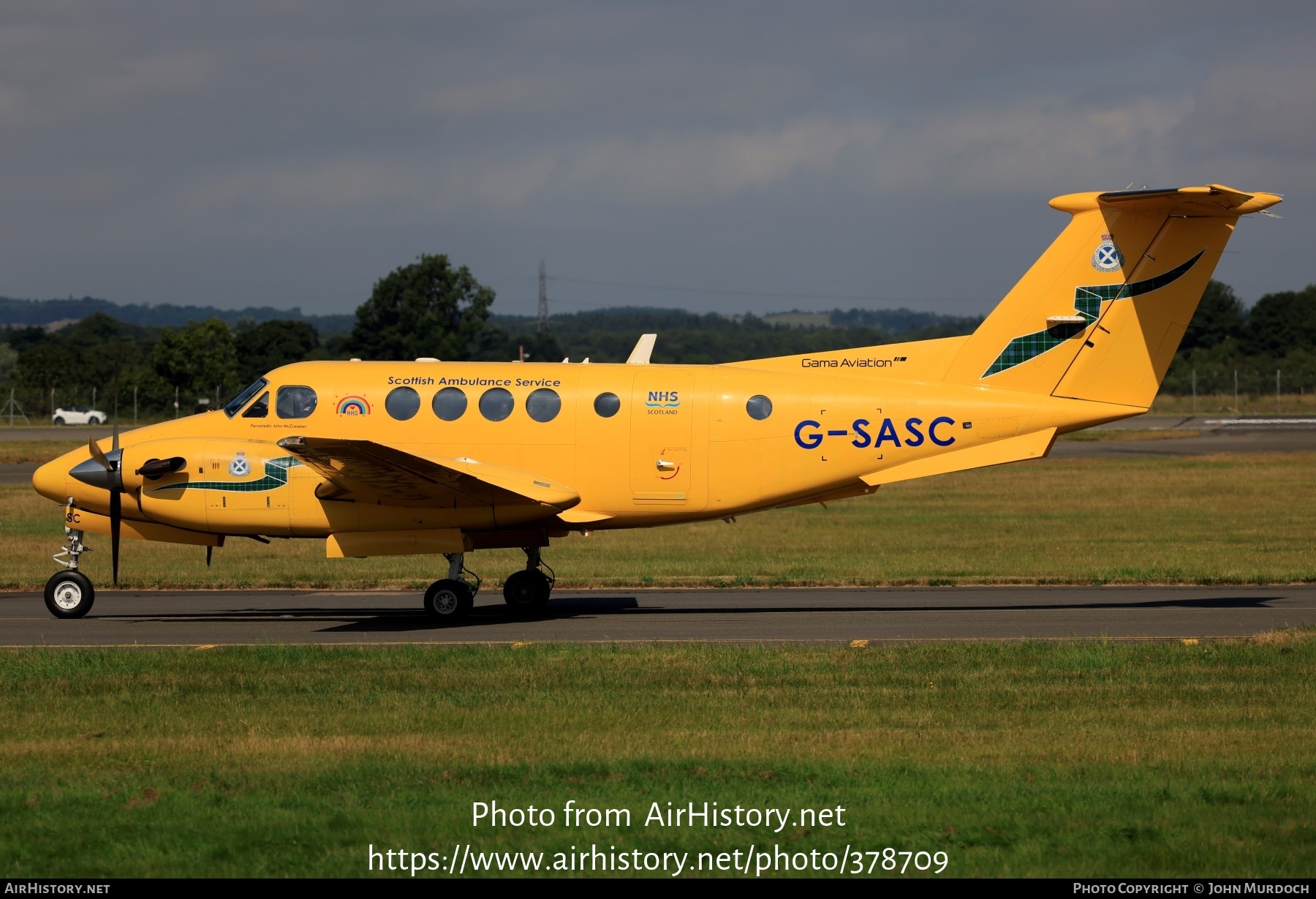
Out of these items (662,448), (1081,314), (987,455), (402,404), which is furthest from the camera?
(402,404)

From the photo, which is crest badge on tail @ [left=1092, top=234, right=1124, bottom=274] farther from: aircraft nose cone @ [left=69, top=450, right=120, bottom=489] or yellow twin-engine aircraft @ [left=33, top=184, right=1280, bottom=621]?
aircraft nose cone @ [left=69, top=450, right=120, bottom=489]

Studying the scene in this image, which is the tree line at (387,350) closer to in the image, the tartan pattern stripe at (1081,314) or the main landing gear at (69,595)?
the main landing gear at (69,595)

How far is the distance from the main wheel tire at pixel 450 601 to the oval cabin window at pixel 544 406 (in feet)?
8.90

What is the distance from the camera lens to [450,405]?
18.6 metres

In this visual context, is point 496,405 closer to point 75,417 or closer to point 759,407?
point 759,407

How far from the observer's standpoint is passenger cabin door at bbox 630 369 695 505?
18.3 metres

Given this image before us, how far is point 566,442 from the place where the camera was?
18.4 meters

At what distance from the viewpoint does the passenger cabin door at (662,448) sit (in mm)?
18344

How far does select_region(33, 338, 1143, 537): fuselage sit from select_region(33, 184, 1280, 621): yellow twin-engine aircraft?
0.10 ft

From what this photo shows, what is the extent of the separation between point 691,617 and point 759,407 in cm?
322

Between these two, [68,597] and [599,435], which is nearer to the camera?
[68,597]

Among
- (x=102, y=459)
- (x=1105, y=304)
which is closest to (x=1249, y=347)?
(x=1105, y=304)

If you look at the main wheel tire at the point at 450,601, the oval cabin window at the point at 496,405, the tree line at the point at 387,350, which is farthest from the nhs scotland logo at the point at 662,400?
the tree line at the point at 387,350

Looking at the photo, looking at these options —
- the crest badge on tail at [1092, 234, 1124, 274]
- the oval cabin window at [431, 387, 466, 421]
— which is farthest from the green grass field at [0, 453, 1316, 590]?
the crest badge on tail at [1092, 234, 1124, 274]
